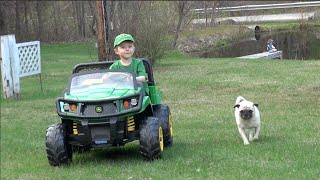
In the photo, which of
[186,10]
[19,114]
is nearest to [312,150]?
[19,114]

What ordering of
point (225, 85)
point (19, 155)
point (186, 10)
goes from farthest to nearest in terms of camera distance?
point (186, 10) < point (225, 85) < point (19, 155)

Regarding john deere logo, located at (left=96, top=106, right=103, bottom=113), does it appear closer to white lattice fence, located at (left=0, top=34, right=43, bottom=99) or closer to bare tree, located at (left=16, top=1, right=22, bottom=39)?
white lattice fence, located at (left=0, top=34, right=43, bottom=99)

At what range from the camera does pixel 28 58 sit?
19.8 m

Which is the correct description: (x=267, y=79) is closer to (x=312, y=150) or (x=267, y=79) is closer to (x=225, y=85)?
(x=225, y=85)

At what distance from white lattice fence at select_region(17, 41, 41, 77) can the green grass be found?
2.38 feet

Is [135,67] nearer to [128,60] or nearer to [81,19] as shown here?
[128,60]

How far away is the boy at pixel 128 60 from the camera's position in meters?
8.93

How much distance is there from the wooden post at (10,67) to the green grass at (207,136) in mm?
591

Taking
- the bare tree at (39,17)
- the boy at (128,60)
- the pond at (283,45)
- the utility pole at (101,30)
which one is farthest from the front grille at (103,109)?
the bare tree at (39,17)

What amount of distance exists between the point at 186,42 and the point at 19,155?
30.2 metres

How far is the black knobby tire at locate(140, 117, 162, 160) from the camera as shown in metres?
8.20

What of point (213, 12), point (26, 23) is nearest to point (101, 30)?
point (213, 12)

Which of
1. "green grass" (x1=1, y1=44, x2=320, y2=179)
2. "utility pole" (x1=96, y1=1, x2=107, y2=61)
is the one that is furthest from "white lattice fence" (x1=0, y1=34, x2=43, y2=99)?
"utility pole" (x1=96, y1=1, x2=107, y2=61)

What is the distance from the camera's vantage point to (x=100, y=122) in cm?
812
